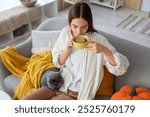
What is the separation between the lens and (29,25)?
10.9 ft

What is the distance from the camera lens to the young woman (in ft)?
5.11

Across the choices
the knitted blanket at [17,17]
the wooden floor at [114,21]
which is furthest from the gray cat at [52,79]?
the wooden floor at [114,21]

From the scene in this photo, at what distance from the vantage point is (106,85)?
1778mm

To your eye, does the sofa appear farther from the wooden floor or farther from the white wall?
the white wall

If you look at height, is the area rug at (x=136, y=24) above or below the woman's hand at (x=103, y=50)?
below

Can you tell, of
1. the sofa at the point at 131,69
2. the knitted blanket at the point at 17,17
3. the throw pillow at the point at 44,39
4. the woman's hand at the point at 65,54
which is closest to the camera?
the woman's hand at the point at 65,54

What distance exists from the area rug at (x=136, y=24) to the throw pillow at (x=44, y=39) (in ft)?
6.55

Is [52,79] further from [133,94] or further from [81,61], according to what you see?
[133,94]

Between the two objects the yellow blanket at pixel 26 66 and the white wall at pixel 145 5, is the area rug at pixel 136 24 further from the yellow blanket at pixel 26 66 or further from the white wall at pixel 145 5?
the yellow blanket at pixel 26 66

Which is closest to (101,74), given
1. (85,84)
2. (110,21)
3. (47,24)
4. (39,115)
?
(85,84)

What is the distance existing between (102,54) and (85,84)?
0.79 ft

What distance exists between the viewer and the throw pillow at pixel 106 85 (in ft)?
5.78

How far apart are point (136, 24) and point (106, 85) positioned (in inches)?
92.3

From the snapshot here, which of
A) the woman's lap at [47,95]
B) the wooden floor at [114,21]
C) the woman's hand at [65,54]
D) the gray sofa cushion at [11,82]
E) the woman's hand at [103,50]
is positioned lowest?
the wooden floor at [114,21]
